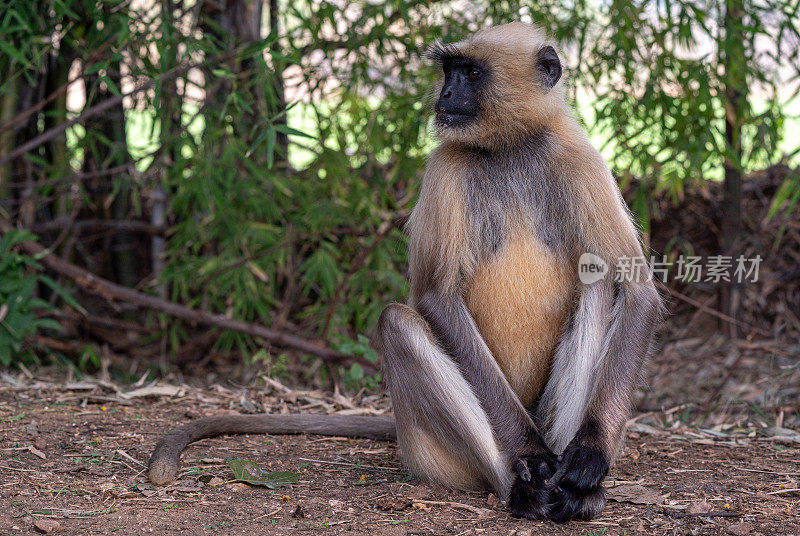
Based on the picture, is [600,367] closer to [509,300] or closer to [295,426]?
[509,300]

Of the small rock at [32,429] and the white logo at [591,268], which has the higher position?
the white logo at [591,268]

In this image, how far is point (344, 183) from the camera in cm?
588

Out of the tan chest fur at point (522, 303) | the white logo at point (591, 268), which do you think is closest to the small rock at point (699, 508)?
the tan chest fur at point (522, 303)

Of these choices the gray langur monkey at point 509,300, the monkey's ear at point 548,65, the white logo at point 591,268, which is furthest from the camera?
the monkey's ear at point 548,65

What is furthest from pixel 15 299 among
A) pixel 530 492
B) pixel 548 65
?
pixel 530 492

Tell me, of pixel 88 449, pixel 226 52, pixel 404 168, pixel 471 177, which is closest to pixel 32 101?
pixel 226 52

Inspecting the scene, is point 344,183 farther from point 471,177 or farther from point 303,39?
point 471,177

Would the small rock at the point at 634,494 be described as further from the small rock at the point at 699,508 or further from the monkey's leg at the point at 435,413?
the monkey's leg at the point at 435,413

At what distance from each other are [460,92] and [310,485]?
1608mm

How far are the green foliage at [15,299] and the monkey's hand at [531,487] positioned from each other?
3269 mm

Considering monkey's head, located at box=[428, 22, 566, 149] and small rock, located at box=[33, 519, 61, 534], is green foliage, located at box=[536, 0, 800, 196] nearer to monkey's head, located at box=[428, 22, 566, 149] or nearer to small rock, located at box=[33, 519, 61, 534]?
monkey's head, located at box=[428, 22, 566, 149]

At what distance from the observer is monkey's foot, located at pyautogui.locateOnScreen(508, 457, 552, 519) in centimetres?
287

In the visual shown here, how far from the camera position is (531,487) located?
9.53ft

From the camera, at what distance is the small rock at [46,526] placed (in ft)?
8.25
